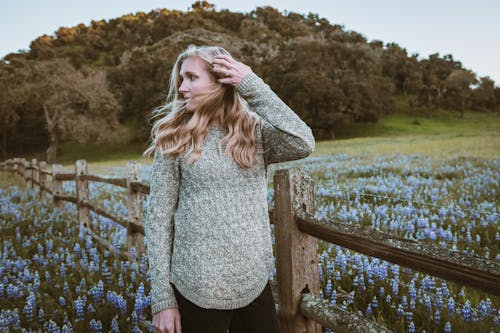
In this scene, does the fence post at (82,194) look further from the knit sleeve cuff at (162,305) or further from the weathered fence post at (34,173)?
the weathered fence post at (34,173)

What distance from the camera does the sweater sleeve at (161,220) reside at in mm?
2000

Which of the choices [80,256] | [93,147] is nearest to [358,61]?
[93,147]

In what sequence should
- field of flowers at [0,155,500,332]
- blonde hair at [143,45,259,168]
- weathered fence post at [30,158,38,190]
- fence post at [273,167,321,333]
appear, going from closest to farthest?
blonde hair at [143,45,259,168] < fence post at [273,167,321,333] < field of flowers at [0,155,500,332] < weathered fence post at [30,158,38,190]

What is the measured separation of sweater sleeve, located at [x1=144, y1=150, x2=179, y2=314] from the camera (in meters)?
2.00

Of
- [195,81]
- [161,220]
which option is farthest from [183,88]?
[161,220]

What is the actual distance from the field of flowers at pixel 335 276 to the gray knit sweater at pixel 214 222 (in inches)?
60.3

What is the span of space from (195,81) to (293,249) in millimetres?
1113

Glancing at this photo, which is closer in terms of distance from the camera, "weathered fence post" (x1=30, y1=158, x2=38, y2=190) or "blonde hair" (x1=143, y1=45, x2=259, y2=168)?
"blonde hair" (x1=143, y1=45, x2=259, y2=168)

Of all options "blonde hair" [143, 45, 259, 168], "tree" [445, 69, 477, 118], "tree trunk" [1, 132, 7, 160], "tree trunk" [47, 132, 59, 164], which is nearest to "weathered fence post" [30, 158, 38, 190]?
"blonde hair" [143, 45, 259, 168]

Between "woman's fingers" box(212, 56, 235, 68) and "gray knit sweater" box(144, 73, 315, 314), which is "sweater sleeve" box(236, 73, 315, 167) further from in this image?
"woman's fingers" box(212, 56, 235, 68)

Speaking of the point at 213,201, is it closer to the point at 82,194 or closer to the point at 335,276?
the point at 335,276

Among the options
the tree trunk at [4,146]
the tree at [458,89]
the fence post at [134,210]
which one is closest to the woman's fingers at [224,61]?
the fence post at [134,210]

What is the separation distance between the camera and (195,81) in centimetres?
208

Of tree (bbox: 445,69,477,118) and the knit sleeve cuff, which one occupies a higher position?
tree (bbox: 445,69,477,118)
